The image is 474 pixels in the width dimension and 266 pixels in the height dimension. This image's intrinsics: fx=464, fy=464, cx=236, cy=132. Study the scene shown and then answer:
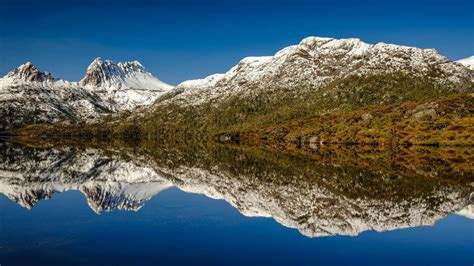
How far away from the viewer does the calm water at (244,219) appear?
30094mm

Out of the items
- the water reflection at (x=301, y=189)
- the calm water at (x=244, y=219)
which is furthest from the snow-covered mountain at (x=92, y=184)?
the calm water at (x=244, y=219)

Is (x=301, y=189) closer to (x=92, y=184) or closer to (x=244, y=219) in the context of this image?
(x=244, y=219)

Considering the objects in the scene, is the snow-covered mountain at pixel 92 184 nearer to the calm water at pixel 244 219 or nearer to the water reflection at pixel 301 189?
the water reflection at pixel 301 189

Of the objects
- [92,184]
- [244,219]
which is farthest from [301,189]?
[92,184]

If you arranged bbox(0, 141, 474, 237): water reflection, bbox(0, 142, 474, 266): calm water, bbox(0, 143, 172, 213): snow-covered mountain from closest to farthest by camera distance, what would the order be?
bbox(0, 142, 474, 266): calm water
bbox(0, 141, 474, 237): water reflection
bbox(0, 143, 172, 213): snow-covered mountain

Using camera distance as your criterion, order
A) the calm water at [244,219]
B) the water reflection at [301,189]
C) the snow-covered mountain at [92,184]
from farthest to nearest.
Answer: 1. the snow-covered mountain at [92,184]
2. the water reflection at [301,189]
3. the calm water at [244,219]

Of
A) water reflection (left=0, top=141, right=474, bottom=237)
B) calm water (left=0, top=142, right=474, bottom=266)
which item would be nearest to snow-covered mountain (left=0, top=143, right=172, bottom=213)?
water reflection (left=0, top=141, right=474, bottom=237)

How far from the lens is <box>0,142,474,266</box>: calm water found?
98.7 feet

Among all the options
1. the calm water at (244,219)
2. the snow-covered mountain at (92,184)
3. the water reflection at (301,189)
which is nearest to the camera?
the calm water at (244,219)

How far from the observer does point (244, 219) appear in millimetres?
42094

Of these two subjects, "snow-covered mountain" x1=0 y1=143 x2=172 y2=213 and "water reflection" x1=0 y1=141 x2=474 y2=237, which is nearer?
"water reflection" x1=0 y1=141 x2=474 y2=237

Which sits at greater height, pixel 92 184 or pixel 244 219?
pixel 92 184

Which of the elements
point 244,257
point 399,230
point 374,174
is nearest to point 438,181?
point 374,174

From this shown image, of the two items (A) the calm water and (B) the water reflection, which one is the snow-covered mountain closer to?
(B) the water reflection
